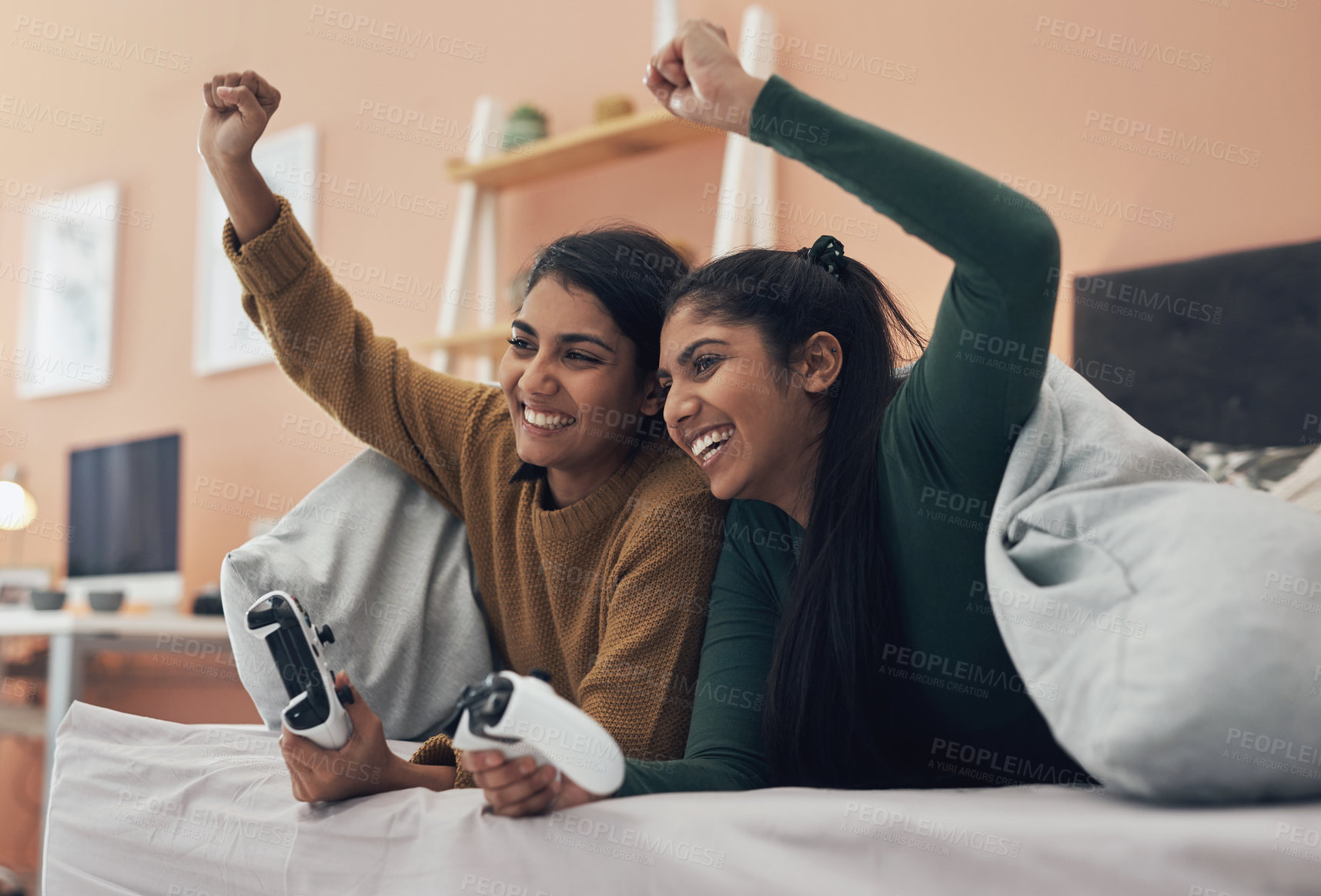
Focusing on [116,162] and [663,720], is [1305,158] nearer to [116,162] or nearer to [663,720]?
[663,720]

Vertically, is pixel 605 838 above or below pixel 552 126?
below

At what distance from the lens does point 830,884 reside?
0.63 metres

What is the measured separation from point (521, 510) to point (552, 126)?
1.81m

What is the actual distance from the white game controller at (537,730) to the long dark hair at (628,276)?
0.54 m

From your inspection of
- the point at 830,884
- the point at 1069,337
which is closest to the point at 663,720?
the point at 830,884

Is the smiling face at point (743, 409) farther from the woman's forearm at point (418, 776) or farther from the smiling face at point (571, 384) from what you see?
the woman's forearm at point (418, 776)

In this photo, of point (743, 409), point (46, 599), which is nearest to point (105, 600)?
point (46, 599)

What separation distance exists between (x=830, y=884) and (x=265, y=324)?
99 centimetres

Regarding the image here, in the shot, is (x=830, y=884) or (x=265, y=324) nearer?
(x=830, y=884)

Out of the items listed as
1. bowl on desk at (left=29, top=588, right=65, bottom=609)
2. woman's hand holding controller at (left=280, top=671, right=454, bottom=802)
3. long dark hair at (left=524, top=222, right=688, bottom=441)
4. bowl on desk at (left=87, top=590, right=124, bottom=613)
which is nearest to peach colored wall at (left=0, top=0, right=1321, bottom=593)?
bowl on desk at (left=87, top=590, right=124, bottom=613)

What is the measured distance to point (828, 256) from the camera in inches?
42.8

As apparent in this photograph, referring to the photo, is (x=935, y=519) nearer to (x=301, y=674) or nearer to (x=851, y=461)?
(x=851, y=461)

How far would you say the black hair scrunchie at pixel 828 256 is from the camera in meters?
1.08

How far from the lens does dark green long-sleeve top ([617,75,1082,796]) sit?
2.52ft
